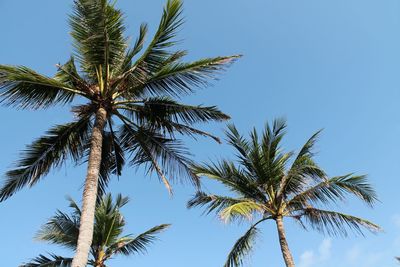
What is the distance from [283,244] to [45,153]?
7.18 metres

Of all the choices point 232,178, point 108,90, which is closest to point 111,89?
point 108,90

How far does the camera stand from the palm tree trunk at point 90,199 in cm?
770

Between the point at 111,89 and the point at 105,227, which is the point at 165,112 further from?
the point at 105,227

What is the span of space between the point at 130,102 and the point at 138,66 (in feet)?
3.03

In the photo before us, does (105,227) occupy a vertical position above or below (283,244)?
above

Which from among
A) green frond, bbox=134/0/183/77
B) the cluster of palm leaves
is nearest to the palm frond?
the cluster of palm leaves

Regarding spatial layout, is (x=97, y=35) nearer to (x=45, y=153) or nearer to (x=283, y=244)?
(x=45, y=153)

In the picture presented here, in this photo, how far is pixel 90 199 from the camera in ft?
28.1

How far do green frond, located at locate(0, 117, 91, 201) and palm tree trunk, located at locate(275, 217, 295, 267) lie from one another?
20.6 ft

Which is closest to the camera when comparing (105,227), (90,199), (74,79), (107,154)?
(90,199)

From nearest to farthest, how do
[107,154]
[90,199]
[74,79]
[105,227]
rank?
[90,199], [74,79], [107,154], [105,227]

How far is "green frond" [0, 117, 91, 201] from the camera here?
1055 centimetres

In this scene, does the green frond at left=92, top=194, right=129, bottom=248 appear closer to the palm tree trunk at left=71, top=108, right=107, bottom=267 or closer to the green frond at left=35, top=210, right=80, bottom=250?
the green frond at left=35, top=210, right=80, bottom=250

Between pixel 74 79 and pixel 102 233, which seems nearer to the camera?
pixel 74 79
